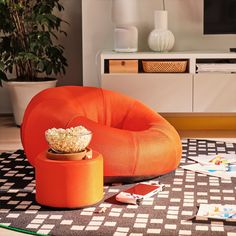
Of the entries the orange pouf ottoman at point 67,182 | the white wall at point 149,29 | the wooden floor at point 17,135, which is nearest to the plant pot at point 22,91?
the wooden floor at point 17,135

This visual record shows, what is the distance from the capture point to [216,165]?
4.13 m

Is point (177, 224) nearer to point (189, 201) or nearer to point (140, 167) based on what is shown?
point (189, 201)

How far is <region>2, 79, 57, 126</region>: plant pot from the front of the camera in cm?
553

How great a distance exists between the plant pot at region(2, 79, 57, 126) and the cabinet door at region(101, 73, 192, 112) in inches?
23.6

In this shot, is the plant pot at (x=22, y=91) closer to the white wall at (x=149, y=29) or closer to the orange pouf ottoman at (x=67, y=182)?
the white wall at (x=149, y=29)

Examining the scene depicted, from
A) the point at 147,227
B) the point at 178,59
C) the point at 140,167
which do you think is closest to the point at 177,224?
the point at 147,227

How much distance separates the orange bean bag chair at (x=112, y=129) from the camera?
3666mm

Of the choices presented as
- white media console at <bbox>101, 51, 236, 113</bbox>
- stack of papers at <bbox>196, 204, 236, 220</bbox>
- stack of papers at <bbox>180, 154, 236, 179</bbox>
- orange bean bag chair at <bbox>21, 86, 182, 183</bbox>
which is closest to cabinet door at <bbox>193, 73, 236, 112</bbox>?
white media console at <bbox>101, 51, 236, 113</bbox>

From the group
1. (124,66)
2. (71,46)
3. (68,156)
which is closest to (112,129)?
(68,156)

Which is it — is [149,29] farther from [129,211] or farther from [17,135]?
[129,211]

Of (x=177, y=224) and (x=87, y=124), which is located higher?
(x=87, y=124)

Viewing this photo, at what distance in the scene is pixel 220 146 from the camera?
15.6 ft

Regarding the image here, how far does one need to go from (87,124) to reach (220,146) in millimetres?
1346

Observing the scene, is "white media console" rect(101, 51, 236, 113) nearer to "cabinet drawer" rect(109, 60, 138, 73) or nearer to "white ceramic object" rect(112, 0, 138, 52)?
"cabinet drawer" rect(109, 60, 138, 73)
